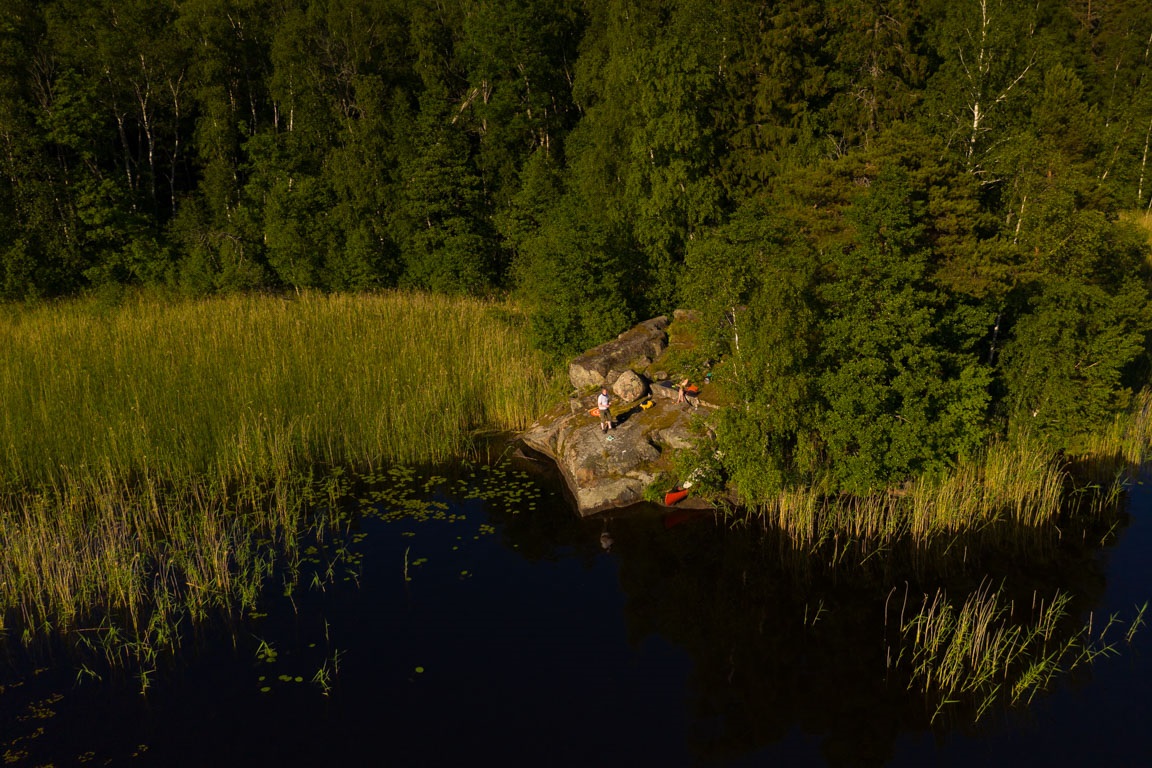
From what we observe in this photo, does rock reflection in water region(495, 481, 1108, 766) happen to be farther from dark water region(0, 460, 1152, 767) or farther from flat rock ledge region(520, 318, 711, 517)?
flat rock ledge region(520, 318, 711, 517)

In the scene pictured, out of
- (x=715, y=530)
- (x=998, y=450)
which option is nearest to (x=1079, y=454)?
(x=998, y=450)

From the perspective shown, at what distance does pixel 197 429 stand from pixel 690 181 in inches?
734

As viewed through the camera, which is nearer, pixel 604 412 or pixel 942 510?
pixel 942 510

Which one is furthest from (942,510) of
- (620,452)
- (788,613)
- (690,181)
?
(690,181)

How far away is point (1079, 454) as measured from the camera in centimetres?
1809

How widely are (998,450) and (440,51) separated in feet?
138

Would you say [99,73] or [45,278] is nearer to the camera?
[45,278]

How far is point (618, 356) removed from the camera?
21328mm

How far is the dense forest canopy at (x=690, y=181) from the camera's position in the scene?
1543 centimetres

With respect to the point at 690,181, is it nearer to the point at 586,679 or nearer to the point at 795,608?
the point at 795,608

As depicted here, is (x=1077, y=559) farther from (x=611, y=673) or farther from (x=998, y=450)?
(x=611, y=673)

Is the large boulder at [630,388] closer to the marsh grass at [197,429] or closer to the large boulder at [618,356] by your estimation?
the large boulder at [618,356]

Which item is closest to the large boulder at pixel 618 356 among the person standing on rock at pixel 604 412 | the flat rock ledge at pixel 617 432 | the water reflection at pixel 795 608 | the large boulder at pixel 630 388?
the flat rock ledge at pixel 617 432

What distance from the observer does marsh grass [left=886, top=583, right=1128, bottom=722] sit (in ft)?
33.9
